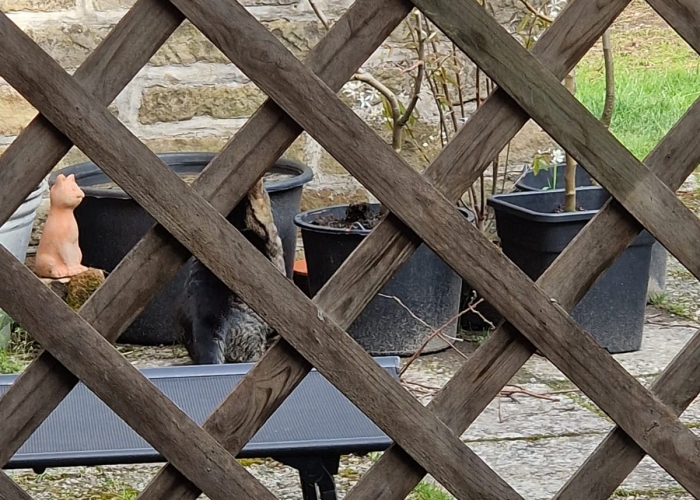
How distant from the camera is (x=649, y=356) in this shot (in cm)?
294

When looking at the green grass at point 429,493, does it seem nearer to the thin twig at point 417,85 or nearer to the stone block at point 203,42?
the thin twig at point 417,85

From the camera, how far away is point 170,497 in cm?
125

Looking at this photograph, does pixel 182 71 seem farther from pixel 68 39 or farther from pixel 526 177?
pixel 526 177

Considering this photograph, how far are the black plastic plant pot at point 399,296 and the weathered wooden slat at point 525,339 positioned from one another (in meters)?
1.61

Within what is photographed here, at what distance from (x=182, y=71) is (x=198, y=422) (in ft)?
5.76

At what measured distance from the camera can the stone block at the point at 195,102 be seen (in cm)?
321

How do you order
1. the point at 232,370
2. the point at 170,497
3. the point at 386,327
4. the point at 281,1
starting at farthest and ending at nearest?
the point at 281,1 → the point at 386,327 → the point at 232,370 → the point at 170,497

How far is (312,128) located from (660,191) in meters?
0.40

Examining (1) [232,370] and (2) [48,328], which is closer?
(2) [48,328]

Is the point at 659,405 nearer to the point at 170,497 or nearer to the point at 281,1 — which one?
the point at 170,497

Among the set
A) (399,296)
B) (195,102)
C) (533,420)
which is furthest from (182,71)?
(533,420)

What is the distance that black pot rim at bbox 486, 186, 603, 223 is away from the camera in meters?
2.81

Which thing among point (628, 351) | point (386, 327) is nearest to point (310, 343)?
point (386, 327)

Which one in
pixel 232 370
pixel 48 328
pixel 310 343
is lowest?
pixel 232 370
